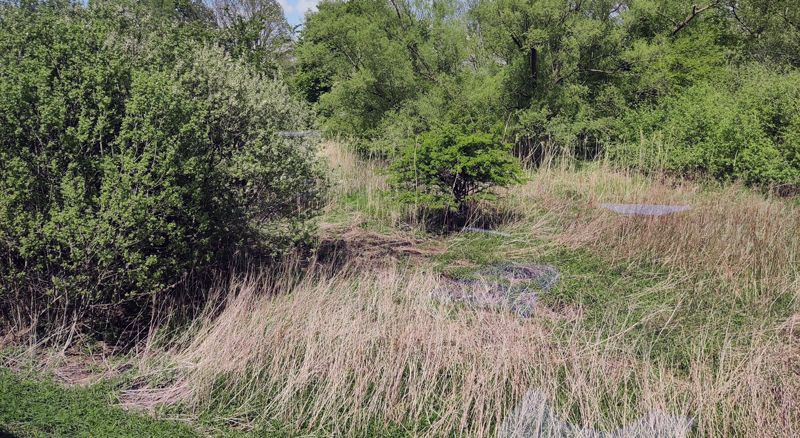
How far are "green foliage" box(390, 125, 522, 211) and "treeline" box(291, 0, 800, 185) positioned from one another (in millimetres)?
3427

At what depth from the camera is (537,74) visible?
12672 millimetres

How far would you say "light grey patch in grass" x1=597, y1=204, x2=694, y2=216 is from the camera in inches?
268

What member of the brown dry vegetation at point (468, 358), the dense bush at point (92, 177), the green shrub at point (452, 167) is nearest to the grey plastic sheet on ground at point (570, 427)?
the brown dry vegetation at point (468, 358)

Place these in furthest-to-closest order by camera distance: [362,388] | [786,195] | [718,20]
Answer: [718,20], [786,195], [362,388]

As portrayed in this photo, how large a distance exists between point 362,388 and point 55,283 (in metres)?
2.03

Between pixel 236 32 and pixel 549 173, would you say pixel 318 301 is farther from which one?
pixel 236 32

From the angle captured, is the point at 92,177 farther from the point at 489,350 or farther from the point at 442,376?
the point at 489,350

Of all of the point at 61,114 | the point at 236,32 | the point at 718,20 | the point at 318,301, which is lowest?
the point at 318,301

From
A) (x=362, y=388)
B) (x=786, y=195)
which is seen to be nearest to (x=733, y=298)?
(x=362, y=388)

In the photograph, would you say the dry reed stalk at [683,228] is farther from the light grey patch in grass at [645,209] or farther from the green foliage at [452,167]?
the green foliage at [452,167]

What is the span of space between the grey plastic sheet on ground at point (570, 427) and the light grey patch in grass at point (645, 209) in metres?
4.34

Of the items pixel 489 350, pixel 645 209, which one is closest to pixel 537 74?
pixel 645 209

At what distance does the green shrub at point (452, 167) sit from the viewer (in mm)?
6875

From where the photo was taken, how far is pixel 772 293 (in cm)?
455
